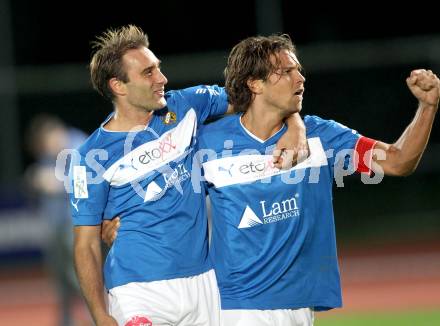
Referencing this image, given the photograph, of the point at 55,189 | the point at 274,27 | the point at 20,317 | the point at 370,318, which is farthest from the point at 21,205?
the point at 370,318

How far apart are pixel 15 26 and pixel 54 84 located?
3.17 m

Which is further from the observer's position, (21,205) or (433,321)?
(21,205)

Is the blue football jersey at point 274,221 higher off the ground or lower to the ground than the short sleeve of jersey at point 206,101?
lower

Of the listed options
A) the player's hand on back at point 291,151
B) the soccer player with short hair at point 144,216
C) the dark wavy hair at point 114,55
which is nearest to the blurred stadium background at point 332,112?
the dark wavy hair at point 114,55

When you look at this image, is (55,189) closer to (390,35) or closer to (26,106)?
(26,106)

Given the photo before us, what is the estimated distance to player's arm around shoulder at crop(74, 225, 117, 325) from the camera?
16.6 feet

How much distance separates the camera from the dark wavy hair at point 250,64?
16.9 ft

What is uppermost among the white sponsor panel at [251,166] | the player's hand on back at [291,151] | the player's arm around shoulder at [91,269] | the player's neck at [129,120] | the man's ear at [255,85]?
the man's ear at [255,85]

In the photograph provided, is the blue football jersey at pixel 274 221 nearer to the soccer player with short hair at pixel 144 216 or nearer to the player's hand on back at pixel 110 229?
the soccer player with short hair at pixel 144 216

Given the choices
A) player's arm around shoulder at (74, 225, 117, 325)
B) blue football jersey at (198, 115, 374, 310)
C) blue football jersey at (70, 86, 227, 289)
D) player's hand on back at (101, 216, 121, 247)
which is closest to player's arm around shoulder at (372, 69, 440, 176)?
blue football jersey at (198, 115, 374, 310)

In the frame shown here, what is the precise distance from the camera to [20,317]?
1177 centimetres

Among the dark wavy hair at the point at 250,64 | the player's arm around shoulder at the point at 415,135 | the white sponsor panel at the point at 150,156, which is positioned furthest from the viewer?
the white sponsor panel at the point at 150,156

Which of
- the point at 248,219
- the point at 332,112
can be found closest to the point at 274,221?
the point at 248,219

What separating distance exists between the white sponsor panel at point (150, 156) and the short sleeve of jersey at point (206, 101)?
0.21 metres
